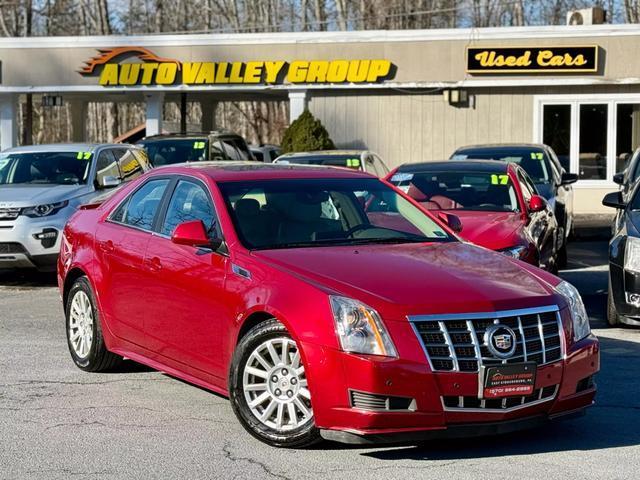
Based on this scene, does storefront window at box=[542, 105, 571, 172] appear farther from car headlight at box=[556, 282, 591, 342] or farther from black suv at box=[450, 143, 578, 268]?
car headlight at box=[556, 282, 591, 342]

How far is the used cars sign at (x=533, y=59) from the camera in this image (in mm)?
24141

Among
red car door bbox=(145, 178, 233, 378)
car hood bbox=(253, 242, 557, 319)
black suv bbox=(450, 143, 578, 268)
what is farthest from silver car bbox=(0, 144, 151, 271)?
car hood bbox=(253, 242, 557, 319)

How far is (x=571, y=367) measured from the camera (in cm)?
640

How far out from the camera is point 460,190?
41.2 ft

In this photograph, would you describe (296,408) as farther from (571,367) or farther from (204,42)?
(204,42)

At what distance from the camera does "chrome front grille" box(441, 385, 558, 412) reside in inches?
238

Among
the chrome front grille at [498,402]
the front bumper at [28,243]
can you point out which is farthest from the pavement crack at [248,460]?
the front bumper at [28,243]

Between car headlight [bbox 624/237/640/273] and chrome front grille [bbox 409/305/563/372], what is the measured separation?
13.4 ft

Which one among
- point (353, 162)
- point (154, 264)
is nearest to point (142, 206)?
point (154, 264)

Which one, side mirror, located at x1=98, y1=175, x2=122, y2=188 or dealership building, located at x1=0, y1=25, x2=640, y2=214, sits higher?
dealership building, located at x1=0, y1=25, x2=640, y2=214

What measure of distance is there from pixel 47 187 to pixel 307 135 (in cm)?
1061

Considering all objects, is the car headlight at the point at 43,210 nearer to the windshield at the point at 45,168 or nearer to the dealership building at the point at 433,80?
the windshield at the point at 45,168

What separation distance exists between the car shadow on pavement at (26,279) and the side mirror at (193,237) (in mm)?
7618

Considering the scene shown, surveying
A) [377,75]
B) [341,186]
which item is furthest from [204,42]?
[341,186]
